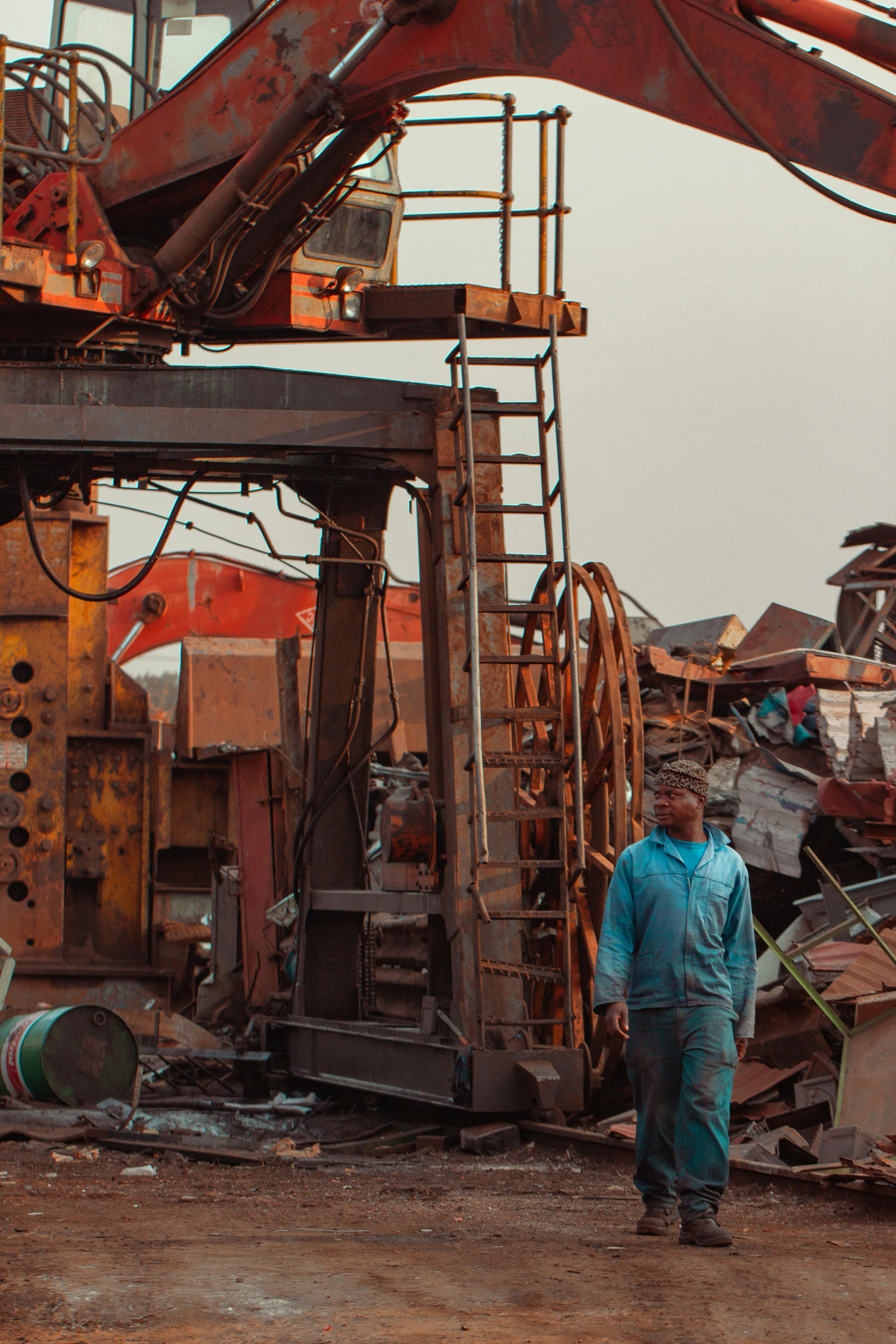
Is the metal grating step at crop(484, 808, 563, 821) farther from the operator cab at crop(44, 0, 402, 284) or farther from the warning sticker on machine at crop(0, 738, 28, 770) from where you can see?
the warning sticker on machine at crop(0, 738, 28, 770)

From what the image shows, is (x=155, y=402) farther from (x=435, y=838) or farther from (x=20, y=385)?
(x=435, y=838)

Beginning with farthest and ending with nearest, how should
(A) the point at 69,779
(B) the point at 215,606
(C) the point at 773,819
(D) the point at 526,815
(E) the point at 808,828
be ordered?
(B) the point at 215,606
(A) the point at 69,779
(C) the point at 773,819
(E) the point at 808,828
(D) the point at 526,815

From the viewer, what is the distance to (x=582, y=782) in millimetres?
6625

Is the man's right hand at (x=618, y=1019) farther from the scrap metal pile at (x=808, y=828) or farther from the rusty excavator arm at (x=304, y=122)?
the rusty excavator arm at (x=304, y=122)

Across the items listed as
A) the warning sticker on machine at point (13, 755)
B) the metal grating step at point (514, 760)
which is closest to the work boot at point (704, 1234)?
the metal grating step at point (514, 760)

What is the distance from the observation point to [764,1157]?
5949 millimetres

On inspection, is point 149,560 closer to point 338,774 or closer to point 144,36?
point 338,774

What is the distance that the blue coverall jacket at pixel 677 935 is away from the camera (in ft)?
15.0

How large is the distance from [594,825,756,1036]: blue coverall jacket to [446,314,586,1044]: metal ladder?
5.59 ft

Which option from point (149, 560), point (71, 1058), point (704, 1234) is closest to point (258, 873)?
point (71, 1058)

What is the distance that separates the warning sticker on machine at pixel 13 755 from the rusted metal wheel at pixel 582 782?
4.38m

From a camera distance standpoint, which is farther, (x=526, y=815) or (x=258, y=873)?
(x=258, y=873)

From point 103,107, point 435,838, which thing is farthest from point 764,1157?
point 103,107

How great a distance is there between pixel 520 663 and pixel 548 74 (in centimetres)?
258
